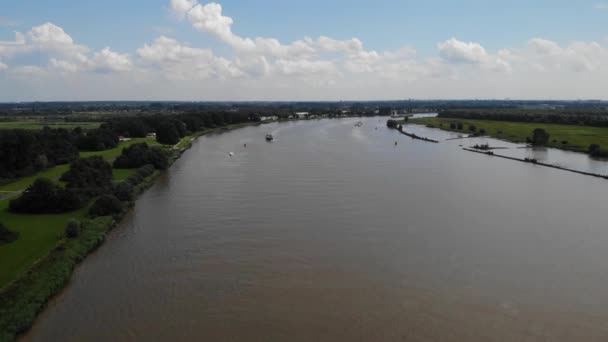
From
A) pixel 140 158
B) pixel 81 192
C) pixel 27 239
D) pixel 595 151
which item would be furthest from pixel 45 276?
pixel 595 151

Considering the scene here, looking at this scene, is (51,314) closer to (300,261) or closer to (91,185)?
(300,261)

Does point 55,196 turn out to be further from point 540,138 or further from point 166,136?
point 540,138

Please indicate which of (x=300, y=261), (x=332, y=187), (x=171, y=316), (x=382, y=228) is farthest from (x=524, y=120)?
(x=171, y=316)

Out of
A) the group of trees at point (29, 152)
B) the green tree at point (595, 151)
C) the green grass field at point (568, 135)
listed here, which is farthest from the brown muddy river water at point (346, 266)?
the green grass field at point (568, 135)

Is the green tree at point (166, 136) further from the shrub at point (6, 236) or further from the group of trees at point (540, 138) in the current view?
the group of trees at point (540, 138)

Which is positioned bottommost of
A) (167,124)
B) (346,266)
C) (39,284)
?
(346,266)

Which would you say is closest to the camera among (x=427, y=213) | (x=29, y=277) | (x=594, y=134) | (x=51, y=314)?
(x=51, y=314)
